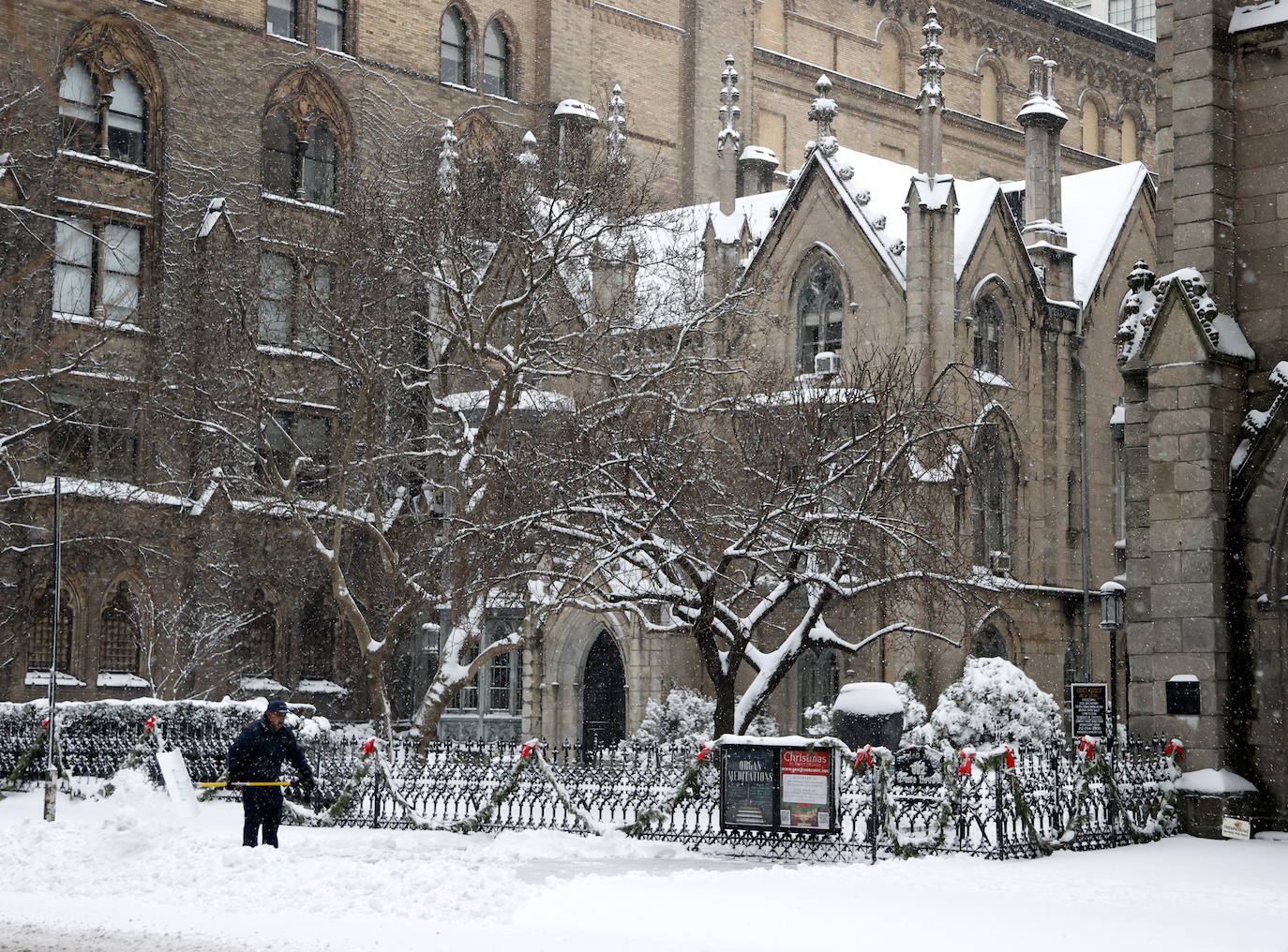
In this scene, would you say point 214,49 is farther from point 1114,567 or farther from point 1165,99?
point 1165,99

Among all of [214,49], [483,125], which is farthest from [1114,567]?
[214,49]

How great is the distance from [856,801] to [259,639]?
85.5 feet

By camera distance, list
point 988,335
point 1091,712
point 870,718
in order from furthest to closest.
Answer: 1. point 988,335
2. point 870,718
3. point 1091,712

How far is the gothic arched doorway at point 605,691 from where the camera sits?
4319 centimetres

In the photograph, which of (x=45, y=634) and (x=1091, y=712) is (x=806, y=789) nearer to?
(x=1091, y=712)

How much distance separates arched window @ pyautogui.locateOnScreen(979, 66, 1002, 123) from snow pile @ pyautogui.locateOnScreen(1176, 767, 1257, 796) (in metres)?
47.7

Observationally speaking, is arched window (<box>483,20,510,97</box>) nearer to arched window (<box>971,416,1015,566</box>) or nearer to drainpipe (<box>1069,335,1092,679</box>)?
drainpipe (<box>1069,335,1092,679</box>)

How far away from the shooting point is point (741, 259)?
143ft

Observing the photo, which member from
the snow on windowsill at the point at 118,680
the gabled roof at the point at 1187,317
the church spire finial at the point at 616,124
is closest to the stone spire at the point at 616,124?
the church spire finial at the point at 616,124

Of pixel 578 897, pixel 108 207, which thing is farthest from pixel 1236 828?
pixel 108 207

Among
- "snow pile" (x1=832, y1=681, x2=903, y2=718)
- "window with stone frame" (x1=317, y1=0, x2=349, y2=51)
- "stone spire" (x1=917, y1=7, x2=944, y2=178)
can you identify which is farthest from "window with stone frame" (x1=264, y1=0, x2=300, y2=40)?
"snow pile" (x1=832, y1=681, x2=903, y2=718)

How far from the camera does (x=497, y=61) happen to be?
178 ft

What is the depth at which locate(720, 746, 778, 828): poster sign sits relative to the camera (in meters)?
20.1

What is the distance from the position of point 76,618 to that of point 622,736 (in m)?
12.7
